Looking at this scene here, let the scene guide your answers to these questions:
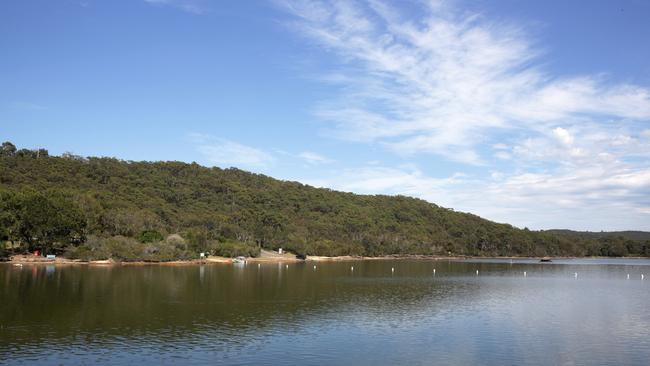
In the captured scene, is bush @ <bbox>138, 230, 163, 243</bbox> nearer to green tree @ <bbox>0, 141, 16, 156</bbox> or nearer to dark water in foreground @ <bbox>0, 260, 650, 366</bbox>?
dark water in foreground @ <bbox>0, 260, 650, 366</bbox>

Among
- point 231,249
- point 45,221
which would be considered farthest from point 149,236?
point 231,249

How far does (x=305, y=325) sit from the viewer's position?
4297 centimetres

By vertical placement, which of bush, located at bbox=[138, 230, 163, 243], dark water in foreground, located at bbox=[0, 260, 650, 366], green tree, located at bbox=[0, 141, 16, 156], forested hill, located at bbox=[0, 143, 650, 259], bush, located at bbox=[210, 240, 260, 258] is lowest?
dark water in foreground, located at bbox=[0, 260, 650, 366]

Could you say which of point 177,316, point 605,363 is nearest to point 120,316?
point 177,316

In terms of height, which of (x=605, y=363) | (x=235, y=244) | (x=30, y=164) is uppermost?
(x=30, y=164)

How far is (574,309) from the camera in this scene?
2208 inches

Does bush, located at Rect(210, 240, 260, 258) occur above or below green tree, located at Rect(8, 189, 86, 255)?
below

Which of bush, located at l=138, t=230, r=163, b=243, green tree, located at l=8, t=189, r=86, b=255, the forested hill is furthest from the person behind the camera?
bush, located at l=138, t=230, r=163, b=243

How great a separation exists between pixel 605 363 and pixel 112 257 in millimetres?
99204

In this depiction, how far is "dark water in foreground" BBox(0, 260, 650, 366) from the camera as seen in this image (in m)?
32.3

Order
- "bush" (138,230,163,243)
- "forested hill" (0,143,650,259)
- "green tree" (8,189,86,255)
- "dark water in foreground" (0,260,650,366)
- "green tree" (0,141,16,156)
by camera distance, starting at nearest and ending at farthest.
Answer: "dark water in foreground" (0,260,650,366)
"green tree" (8,189,86,255)
"forested hill" (0,143,650,259)
"bush" (138,230,163,243)
"green tree" (0,141,16,156)

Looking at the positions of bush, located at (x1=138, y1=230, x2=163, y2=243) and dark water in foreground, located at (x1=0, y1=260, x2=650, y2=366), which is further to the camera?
bush, located at (x1=138, y1=230, x2=163, y2=243)

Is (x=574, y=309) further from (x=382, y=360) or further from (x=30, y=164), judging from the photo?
(x=30, y=164)

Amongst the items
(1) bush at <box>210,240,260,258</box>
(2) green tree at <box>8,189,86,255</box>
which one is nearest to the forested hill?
(2) green tree at <box>8,189,86,255</box>
